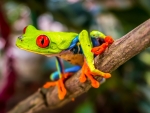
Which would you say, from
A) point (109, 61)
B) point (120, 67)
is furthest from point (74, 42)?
point (120, 67)

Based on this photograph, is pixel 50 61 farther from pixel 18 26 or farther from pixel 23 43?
pixel 23 43

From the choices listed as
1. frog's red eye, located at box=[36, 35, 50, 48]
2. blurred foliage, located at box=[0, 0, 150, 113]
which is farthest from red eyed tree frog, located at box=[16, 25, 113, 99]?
blurred foliage, located at box=[0, 0, 150, 113]

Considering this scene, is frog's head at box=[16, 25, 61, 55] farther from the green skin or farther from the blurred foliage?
the blurred foliage

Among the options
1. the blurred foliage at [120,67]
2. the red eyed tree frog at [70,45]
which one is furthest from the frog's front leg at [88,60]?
the blurred foliage at [120,67]

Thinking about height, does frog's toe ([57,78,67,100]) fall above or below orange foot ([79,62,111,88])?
above

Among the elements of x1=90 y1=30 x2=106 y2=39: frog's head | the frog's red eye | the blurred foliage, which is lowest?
x1=90 y1=30 x2=106 y2=39: frog's head

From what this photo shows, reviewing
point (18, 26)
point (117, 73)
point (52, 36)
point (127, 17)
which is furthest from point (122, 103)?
point (18, 26)

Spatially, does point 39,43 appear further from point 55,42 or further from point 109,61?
point 109,61

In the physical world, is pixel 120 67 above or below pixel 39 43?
above
